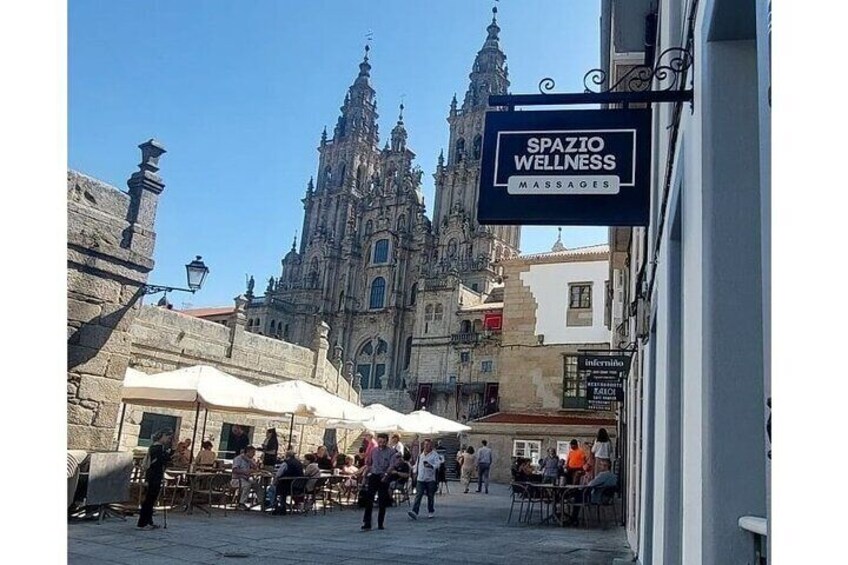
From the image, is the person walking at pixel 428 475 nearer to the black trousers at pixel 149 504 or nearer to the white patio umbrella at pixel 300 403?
the white patio umbrella at pixel 300 403

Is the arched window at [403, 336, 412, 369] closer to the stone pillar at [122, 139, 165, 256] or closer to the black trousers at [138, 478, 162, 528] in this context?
the stone pillar at [122, 139, 165, 256]

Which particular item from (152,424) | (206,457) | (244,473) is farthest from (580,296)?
(244,473)

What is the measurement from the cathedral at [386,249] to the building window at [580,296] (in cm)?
2326

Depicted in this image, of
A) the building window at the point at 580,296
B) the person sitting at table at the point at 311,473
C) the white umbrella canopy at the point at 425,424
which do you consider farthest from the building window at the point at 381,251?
the person sitting at table at the point at 311,473

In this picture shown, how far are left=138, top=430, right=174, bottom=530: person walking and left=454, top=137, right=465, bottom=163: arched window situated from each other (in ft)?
205

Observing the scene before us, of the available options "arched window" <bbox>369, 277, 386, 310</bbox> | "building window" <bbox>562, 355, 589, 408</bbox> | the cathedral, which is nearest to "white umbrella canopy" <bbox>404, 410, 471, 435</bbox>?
"building window" <bbox>562, 355, 589, 408</bbox>

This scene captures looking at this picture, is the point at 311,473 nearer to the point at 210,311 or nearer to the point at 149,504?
the point at 149,504

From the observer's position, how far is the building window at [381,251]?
68.4m

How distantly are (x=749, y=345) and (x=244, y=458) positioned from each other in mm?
11576
